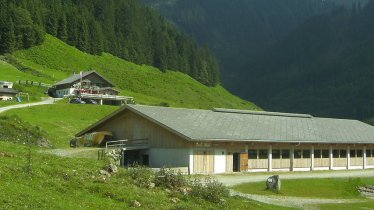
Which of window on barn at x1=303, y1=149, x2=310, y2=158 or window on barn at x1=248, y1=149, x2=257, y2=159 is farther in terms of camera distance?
window on barn at x1=303, y1=149, x2=310, y2=158

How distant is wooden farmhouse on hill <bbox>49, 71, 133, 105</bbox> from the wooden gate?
54.6 m

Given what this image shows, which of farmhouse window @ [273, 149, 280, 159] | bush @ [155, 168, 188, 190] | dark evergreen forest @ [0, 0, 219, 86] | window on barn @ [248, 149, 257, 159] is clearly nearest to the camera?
bush @ [155, 168, 188, 190]

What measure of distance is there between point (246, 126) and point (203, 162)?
9.28 m

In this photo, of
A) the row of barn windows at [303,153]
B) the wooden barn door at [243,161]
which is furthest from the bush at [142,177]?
the row of barn windows at [303,153]

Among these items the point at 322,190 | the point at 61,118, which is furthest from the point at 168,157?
the point at 61,118

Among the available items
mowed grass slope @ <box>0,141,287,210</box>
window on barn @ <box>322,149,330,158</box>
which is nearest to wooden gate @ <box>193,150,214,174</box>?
window on barn @ <box>322,149,330,158</box>

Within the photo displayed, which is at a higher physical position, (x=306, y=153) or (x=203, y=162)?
(x=306, y=153)

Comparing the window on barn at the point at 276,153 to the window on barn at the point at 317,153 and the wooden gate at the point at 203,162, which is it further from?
the wooden gate at the point at 203,162

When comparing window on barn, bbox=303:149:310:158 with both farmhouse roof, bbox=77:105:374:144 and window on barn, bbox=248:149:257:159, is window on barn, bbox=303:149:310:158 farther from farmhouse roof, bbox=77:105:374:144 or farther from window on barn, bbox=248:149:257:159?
window on barn, bbox=248:149:257:159

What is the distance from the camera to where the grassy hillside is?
13300cm

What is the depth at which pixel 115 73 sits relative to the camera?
503 feet

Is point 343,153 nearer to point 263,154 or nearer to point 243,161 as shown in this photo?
point 263,154

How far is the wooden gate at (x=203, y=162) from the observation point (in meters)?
47.3

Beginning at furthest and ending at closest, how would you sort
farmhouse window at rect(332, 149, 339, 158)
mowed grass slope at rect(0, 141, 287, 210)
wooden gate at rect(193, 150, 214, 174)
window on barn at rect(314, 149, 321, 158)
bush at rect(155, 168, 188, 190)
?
farmhouse window at rect(332, 149, 339, 158)
window on barn at rect(314, 149, 321, 158)
wooden gate at rect(193, 150, 214, 174)
bush at rect(155, 168, 188, 190)
mowed grass slope at rect(0, 141, 287, 210)
